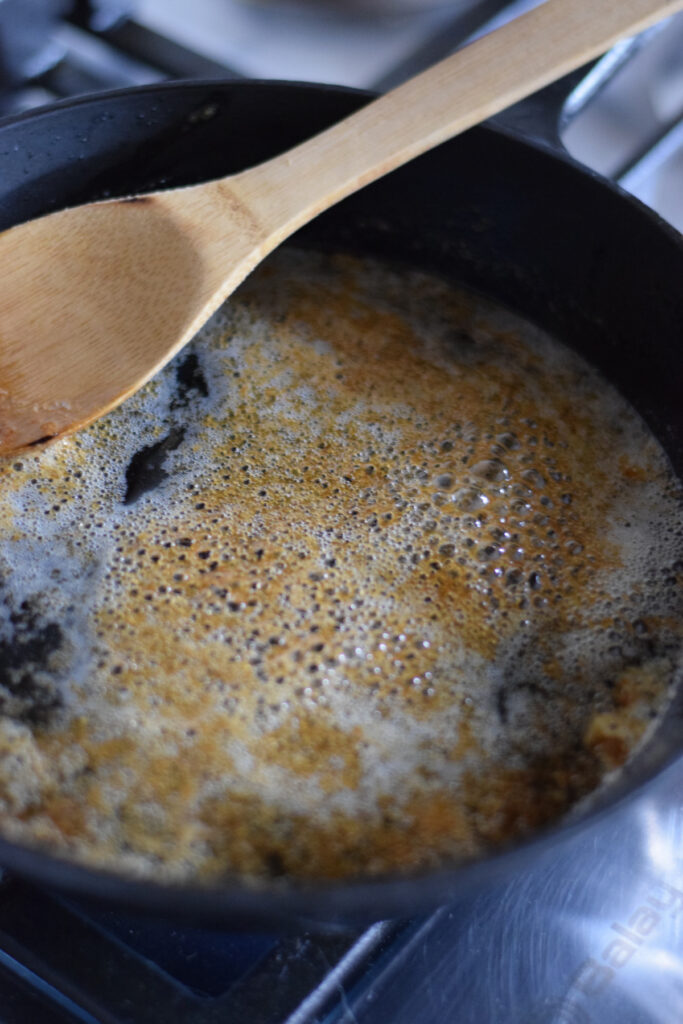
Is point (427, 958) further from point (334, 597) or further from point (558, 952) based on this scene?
point (334, 597)

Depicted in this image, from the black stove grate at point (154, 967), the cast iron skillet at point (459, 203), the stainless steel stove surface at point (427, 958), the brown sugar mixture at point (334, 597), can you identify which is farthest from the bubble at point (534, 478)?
the black stove grate at point (154, 967)

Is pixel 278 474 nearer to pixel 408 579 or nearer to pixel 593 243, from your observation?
pixel 408 579

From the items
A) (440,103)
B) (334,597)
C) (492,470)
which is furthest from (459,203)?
(334,597)

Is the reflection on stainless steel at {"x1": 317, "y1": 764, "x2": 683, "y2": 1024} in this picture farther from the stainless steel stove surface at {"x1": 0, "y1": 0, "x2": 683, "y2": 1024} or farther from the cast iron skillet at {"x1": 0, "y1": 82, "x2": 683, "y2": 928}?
the cast iron skillet at {"x1": 0, "y1": 82, "x2": 683, "y2": 928}

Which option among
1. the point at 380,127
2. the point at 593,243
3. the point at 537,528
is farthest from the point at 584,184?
the point at 537,528

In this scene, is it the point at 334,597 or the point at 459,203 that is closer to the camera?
the point at 334,597

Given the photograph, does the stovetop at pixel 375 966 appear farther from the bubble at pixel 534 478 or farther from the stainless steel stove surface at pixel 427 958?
the bubble at pixel 534 478
